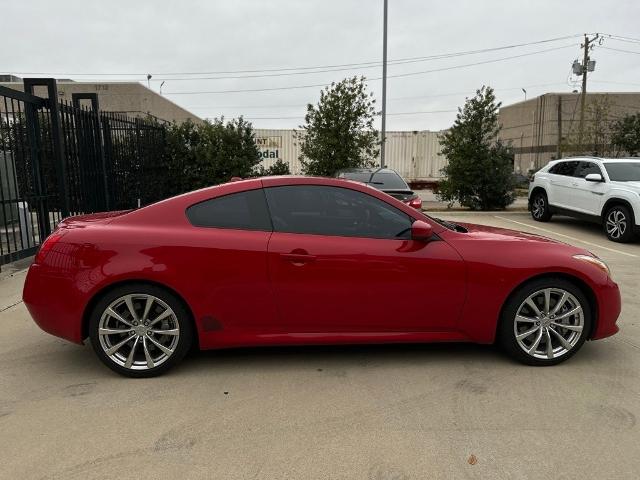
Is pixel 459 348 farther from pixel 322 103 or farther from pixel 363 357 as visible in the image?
pixel 322 103

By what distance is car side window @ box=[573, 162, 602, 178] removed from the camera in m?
10.5

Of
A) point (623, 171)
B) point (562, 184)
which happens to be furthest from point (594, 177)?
point (562, 184)

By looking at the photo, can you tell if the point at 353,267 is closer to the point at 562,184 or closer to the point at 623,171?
the point at 623,171

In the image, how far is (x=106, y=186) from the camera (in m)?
9.65

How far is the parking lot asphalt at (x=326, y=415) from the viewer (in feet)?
8.32

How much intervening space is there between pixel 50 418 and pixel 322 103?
1362 centimetres

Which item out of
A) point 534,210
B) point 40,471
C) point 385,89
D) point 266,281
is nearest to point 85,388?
point 40,471

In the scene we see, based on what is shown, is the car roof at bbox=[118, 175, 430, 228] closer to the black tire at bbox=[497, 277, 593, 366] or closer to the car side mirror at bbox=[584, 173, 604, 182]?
the black tire at bbox=[497, 277, 593, 366]

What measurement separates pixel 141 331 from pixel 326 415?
1.46m

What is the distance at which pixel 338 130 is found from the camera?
15.4 meters

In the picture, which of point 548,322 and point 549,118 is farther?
point 549,118

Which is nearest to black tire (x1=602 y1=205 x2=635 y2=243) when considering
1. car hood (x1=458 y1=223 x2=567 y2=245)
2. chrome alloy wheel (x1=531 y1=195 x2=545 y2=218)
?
chrome alloy wheel (x1=531 y1=195 x2=545 y2=218)

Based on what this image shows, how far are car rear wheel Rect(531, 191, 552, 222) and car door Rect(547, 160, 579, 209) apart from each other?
0.34 meters

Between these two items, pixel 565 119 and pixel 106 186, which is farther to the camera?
pixel 565 119
